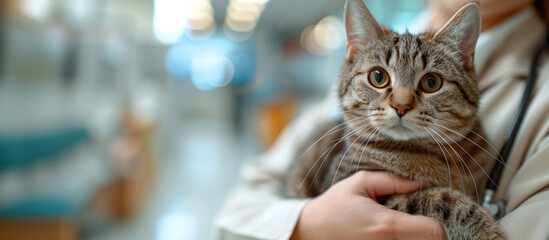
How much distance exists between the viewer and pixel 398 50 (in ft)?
2.41

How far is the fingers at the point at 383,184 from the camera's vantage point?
708 millimetres

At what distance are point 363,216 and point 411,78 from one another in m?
0.29

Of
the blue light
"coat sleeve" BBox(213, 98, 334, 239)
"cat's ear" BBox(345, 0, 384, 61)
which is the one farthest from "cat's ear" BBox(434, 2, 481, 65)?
the blue light

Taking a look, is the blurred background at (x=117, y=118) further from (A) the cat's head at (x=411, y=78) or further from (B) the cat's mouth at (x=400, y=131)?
(B) the cat's mouth at (x=400, y=131)

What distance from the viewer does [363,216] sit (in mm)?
674

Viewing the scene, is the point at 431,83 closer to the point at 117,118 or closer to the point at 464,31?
the point at 464,31

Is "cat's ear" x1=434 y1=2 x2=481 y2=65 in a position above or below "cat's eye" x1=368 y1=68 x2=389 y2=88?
above

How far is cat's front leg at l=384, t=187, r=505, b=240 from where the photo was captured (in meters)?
0.61

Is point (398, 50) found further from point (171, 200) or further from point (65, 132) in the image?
point (171, 200)

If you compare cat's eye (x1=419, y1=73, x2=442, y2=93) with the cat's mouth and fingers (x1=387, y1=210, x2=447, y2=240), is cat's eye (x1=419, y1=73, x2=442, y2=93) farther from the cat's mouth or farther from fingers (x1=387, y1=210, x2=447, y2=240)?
fingers (x1=387, y1=210, x2=447, y2=240)

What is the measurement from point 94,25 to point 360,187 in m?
3.38

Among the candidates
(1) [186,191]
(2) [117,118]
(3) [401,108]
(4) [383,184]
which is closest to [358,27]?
(3) [401,108]

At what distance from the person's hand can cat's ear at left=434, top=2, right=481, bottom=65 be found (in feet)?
0.96

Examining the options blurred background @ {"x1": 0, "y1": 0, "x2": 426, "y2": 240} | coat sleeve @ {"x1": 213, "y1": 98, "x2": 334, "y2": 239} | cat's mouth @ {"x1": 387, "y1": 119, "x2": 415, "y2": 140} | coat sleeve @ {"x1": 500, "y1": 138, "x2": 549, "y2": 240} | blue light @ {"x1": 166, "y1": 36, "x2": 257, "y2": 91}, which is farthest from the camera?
blue light @ {"x1": 166, "y1": 36, "x2": 257, "y2": 91}
